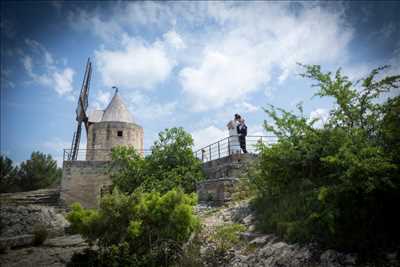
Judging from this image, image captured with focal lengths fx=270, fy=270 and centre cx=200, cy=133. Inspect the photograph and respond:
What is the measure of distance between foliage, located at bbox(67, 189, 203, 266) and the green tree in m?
21.9

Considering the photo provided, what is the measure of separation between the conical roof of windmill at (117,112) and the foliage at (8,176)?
1090cm

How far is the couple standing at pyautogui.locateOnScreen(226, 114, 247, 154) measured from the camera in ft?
34.0

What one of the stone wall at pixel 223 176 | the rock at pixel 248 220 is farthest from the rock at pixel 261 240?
the stone wall at pixel 223 176

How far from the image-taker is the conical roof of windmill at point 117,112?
763 inches

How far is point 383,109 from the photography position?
432 centimetres

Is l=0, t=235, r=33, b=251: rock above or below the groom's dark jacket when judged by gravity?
below

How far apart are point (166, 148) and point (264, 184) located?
21.1 feet

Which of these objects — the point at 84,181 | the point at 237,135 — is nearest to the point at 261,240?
the point at 237,135

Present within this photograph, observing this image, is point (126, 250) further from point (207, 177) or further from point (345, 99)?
point (207, 177)

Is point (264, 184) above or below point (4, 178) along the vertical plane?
below

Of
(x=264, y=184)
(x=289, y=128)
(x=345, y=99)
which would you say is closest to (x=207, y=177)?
(x=264, y=184)

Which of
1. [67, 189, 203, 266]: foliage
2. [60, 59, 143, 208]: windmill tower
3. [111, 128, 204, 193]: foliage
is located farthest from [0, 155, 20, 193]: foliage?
[67, 189, 203, 266]: foliage

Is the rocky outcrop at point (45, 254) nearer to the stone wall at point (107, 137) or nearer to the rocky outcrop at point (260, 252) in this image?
the rocky outcrop at point (260, 252)

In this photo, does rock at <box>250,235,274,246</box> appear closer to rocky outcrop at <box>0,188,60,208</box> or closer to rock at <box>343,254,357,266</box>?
rock at <box>343,254,357,266</box>
